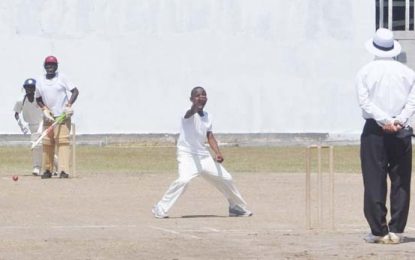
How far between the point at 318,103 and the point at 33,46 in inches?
292

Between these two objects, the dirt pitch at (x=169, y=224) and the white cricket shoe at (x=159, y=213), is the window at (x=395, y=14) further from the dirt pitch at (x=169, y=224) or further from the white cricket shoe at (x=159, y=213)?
the white cricket shoe at (x=159, y=213)

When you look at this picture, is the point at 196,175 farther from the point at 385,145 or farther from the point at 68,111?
the point at 68,111

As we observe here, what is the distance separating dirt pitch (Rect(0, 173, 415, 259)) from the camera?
12.9 m

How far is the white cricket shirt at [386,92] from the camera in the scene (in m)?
13.5

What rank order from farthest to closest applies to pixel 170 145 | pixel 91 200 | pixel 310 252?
pixel 170 145 → pixel 91 200 → pixel 310 252

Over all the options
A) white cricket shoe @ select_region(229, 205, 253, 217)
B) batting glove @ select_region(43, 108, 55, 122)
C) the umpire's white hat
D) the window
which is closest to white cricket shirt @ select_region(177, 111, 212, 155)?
white cricket shoe @ select_region(229, 205, 253, 217)

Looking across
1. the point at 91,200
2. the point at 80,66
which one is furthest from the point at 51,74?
the point at 80,66

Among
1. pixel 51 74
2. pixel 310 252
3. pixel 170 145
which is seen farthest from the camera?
pixel 170 145

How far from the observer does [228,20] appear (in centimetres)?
3734

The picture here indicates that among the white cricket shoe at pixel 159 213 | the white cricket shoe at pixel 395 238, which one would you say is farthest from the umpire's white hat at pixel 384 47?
the white cricket shoe at pixel 159 213

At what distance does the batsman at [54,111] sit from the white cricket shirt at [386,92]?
10.2m

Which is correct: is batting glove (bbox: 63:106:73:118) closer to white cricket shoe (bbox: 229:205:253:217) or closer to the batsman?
the batsman

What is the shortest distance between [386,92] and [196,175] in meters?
3.70

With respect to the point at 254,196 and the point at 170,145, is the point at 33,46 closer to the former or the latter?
the point at 170,145
